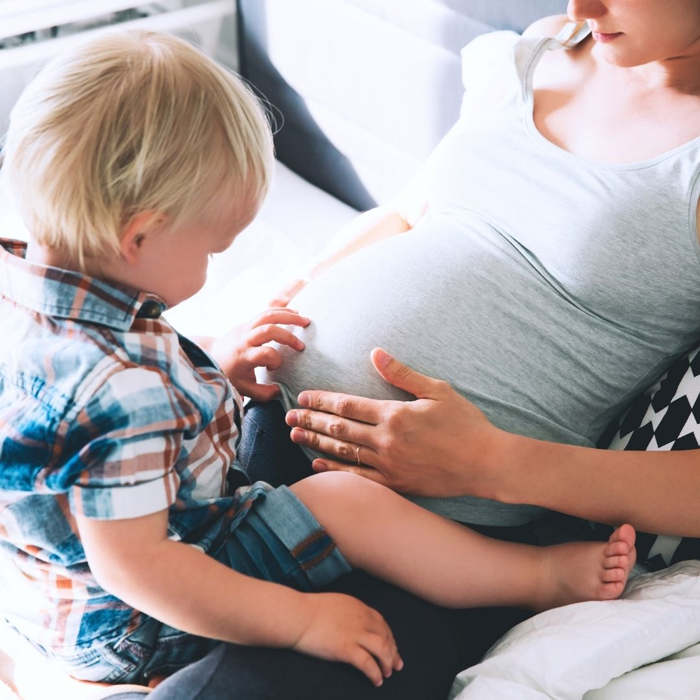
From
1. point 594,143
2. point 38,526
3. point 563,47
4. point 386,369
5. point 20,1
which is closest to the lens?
point 38,526

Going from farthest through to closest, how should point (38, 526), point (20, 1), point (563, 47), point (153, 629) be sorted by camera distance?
point (20, 1), point (563, 47), point (153, 629), point (38, 526)

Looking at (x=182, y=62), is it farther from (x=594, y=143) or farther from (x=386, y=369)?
(x=594, y=143)

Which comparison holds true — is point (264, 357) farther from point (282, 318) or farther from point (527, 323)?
point (527, 323)

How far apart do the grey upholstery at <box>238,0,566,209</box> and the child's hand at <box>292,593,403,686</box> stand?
3.21ft

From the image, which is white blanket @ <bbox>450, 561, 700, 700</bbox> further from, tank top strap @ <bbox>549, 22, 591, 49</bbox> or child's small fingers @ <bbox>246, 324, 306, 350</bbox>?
tank top strap @ <bbox>549, 22, 591, 49</bbox>

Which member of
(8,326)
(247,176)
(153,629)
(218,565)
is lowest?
(153,629)

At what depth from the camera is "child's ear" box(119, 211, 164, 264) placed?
0.81m

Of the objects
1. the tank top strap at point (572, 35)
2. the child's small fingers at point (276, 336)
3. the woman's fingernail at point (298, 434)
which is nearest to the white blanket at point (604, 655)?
the woman's fingernail at point (298, 434)

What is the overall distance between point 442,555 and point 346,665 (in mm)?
172

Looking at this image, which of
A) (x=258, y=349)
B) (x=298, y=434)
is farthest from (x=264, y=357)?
(x=298, y=434)

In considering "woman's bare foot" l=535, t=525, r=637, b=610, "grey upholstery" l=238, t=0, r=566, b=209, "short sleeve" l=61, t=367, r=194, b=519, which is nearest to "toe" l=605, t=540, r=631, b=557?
"woman's bare foot" l=535, t=525, r=637, b=610

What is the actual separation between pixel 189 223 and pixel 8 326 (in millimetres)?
198

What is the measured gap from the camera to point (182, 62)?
840mm

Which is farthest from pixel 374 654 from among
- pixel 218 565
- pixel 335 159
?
pixel 335 159
